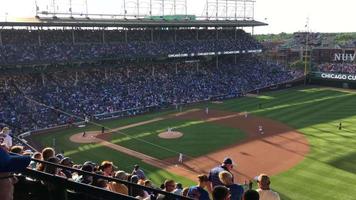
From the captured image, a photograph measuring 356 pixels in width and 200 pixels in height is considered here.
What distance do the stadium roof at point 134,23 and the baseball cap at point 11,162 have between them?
43.2 m

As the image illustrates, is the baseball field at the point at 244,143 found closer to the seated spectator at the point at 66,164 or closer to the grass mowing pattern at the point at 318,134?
the grass mowing pattern at the point at 318,134

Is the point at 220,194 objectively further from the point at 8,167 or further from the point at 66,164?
the point at 66,164

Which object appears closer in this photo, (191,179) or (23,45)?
(191,179)

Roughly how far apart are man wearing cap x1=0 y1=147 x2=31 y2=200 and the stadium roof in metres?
43.1

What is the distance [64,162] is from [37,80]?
40.1 m

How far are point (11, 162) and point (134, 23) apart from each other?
166ft

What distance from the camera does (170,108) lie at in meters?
47.7

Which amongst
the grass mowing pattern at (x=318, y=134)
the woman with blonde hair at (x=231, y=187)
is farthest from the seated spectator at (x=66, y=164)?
the grass mowing pattern at (x=318, y=134)

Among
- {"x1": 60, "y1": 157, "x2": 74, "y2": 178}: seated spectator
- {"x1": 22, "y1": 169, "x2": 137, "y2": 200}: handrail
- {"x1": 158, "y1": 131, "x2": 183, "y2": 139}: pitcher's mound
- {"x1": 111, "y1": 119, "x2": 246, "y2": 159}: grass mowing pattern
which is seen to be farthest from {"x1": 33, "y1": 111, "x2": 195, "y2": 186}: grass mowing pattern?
{"x1": 22, "y1": 169, "x2": 137, "y2": 200}: handrail

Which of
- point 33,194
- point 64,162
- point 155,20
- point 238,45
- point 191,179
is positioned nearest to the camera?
point 33,194

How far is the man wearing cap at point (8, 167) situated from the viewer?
4406 millimetres

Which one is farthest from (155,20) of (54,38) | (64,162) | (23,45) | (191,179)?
(64,162)

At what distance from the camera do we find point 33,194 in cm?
579

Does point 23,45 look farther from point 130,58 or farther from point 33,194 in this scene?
point 33,194
